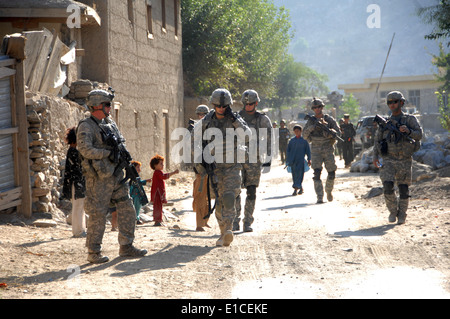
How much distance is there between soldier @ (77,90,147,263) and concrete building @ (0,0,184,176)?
5.76 meters

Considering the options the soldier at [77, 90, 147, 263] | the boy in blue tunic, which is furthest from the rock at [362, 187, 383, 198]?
the soldier at [77, 90, 147, 263]

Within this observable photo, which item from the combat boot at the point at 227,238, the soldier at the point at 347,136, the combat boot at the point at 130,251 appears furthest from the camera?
the soldier at the point at 347,136

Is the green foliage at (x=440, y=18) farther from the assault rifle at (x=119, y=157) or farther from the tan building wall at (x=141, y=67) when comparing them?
the assault rifle at (x=119, y=157)

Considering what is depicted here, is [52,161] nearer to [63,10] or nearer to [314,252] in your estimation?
[63,10]

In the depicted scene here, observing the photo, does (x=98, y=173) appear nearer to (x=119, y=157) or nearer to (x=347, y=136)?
(x=119, y=157)

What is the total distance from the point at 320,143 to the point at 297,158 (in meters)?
2.08

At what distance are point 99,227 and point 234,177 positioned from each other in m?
1.82

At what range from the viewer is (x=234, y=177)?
727cm

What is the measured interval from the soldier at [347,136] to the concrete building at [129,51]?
5.62 m

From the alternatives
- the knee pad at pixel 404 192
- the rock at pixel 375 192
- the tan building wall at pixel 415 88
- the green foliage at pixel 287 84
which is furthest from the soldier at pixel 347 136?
the green foliage at pixel 287 84

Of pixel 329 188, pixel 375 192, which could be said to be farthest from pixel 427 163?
pixel 329 188

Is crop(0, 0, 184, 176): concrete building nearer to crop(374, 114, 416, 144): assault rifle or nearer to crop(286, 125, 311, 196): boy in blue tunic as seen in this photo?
crop(286, 125, 311, 196): boy in blue tunic

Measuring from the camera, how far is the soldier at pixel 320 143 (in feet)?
37.7
